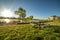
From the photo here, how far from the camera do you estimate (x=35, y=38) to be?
18.7 ft

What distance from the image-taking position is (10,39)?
5.67 metres

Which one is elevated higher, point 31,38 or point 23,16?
point 23,16

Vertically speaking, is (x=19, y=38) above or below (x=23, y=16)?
below

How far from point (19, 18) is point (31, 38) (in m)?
11.7

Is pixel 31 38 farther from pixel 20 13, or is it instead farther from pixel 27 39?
pixel 20 13

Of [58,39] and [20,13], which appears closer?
[58,39]

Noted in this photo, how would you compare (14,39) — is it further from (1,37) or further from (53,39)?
(53,39)

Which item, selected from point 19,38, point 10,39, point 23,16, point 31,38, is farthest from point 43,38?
point 23,16

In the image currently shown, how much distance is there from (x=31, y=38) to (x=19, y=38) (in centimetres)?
67

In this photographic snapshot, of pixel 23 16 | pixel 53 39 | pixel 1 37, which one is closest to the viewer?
pixel 53 39

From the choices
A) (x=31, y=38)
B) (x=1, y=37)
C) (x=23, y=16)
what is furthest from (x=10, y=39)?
(x=23, y=16)

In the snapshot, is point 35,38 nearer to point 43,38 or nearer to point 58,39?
point 43,38

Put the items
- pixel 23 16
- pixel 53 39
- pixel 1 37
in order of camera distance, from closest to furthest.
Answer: pixel 53 39 → pixel 1 37 → pixel 23 16

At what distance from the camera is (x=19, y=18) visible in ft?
56.6
